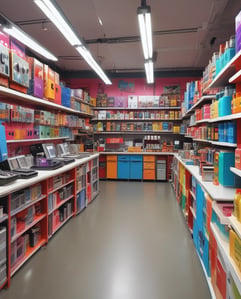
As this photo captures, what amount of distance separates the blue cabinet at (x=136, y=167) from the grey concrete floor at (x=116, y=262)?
316 cm

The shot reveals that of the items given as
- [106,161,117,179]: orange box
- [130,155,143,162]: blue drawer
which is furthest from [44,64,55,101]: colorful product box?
[130,155,143,162]: blue drawer

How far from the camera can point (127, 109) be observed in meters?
8.57

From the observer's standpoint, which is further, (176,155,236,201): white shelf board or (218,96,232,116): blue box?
(218,96,232,116): blue box

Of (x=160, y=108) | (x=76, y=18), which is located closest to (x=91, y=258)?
(x=76, y=18)

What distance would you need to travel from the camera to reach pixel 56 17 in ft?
10.2

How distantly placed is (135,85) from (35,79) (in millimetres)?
5355

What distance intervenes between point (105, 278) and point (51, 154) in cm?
266

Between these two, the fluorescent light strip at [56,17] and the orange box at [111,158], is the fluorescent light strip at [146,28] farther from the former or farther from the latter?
the orange box at [111,158]

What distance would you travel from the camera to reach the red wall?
8.50 m

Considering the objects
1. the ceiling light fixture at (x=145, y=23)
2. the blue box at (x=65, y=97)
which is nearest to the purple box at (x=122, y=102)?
the blue box at (x=65, y=97)

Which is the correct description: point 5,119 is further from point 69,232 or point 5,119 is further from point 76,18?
point 76,18

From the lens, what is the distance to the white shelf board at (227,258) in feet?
4.72

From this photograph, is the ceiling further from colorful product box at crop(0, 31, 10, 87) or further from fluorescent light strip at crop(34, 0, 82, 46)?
colorful product box at crop(0, 31, 10, 87)

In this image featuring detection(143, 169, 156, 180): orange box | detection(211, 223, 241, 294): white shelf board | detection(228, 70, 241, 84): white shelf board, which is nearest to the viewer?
detection(211, 223, 241, 294): white shelf board
